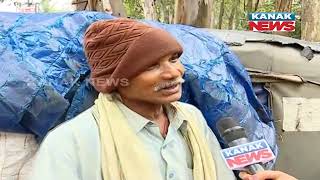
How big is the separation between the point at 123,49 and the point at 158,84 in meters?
0.17

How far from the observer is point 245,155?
6.34ft

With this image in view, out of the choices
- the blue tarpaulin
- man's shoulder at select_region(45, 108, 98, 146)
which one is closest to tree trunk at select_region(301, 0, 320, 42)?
the blue tarpaulin

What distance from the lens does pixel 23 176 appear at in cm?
230

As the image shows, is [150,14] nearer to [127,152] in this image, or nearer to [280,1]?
[280,1]

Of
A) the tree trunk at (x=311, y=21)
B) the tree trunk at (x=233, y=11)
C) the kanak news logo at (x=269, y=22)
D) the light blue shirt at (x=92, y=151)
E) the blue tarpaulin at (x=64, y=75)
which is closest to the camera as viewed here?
the light blue shirt at (x=92, y=151)

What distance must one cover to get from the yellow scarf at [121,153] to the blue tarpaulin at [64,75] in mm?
370

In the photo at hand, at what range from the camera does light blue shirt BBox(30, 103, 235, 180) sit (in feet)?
6.09

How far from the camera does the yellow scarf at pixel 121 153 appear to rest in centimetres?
188

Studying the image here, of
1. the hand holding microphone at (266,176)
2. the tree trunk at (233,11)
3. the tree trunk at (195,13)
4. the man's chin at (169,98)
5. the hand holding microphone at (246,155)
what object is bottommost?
the tree trunk at (233,11)

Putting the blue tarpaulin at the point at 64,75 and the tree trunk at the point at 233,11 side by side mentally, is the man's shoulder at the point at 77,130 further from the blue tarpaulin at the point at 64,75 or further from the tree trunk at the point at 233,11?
the tree trunk at the point at 233,11

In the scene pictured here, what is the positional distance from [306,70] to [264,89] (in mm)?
297

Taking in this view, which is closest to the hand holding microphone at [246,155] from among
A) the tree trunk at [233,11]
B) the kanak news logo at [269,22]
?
the kanak news logo at [269,22]

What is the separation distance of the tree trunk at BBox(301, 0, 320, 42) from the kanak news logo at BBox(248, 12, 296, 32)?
1.80 metres

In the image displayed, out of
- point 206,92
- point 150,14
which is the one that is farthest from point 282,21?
point 206,92
